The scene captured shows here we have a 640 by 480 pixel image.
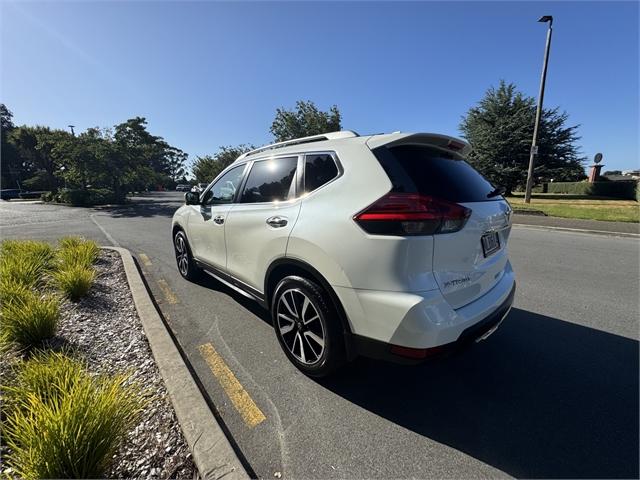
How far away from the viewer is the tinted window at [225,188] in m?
3.57

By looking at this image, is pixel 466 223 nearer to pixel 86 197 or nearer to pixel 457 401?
pixel 457 401

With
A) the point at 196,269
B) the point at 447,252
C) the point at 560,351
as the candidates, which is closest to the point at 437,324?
the point at 447,252

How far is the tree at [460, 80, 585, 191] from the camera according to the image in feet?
72.1

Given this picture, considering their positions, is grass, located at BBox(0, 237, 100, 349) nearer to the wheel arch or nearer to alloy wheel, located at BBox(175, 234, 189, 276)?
alloy wheel, located at BBox(175, 234, 189, 276)

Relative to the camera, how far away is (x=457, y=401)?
7.27 feet

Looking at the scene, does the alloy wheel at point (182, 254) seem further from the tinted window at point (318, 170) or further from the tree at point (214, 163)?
the tree at point (214, 163)

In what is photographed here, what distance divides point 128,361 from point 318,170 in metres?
2.36

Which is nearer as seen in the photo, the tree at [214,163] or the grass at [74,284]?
the grass at [74,284]

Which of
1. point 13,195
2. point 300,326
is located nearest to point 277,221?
point 300,326

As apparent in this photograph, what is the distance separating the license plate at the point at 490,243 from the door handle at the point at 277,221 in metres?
1.53

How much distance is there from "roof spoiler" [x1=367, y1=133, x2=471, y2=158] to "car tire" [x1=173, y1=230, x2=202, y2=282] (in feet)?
11.5

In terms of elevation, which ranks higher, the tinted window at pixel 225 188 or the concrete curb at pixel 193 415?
the tinted window at pixel 225 188

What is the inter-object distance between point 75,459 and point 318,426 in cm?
135

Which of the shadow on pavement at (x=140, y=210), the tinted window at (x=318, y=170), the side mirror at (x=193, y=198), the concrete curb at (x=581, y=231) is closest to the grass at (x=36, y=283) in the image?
the side mirror at (x=193, y=198)
